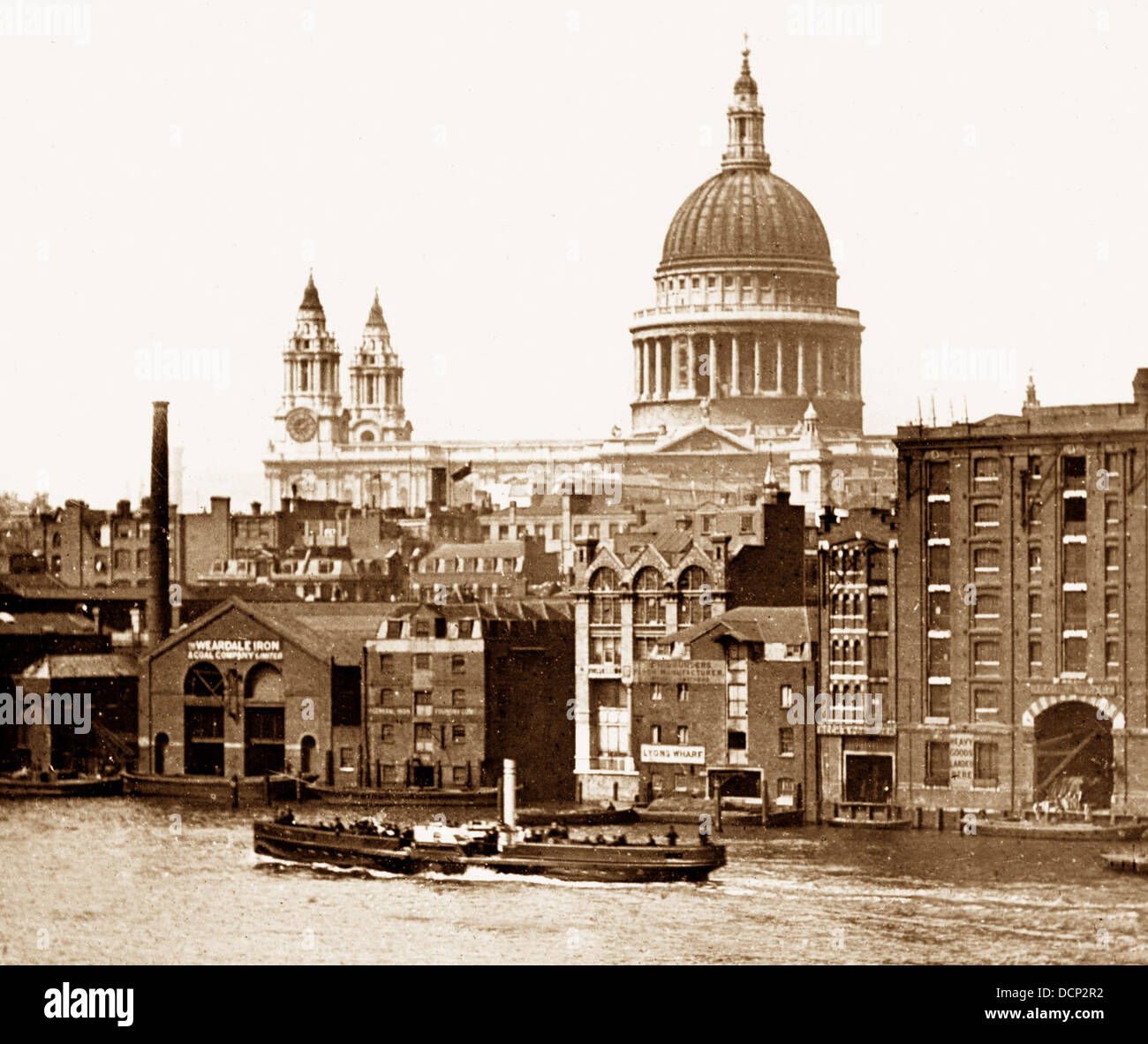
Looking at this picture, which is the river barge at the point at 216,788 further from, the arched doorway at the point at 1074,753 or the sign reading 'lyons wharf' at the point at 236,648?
the arched doorway at the point at 1074,753

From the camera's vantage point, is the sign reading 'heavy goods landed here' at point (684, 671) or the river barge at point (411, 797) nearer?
the sign reading 'heavy goods landed here' at point (684, 671)

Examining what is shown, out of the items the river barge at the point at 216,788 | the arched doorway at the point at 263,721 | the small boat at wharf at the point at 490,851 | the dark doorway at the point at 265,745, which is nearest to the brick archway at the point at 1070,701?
the small boat at wharf at the point at 490,851

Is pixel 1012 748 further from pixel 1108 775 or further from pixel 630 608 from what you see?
pixel 630 608

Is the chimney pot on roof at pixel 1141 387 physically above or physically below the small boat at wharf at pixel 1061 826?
above

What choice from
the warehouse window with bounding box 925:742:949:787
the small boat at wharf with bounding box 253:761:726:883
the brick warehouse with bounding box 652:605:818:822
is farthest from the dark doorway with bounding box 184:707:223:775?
the warehouse window with bounding box 925:742:949:787

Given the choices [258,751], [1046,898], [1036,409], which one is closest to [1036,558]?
[1036,409]
